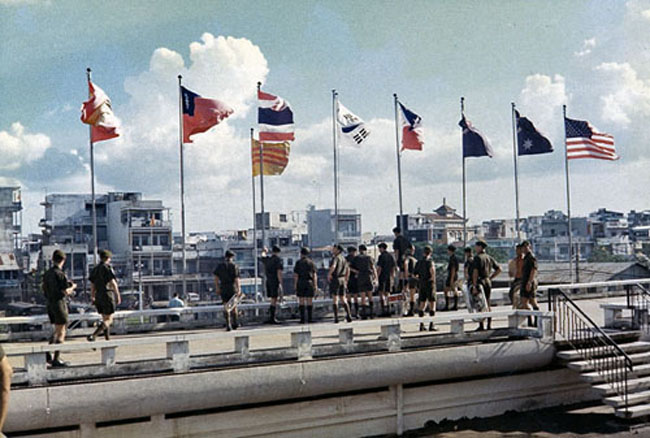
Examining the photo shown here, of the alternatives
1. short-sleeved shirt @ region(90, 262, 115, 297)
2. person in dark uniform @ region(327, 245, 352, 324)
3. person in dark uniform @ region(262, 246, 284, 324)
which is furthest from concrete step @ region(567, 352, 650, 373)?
short-sleeved shirt @ region(90, 262, 115, 297)

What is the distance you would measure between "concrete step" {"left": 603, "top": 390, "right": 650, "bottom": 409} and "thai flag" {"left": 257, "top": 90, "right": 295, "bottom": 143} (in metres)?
12.6

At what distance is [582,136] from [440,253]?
75734 mm

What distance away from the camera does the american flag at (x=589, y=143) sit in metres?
26.8

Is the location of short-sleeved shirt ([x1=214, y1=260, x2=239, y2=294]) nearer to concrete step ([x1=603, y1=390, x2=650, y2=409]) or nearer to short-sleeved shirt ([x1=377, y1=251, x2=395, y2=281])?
short-sleeved shirt ([x1=377, y1=251, x2=395, y2=281])

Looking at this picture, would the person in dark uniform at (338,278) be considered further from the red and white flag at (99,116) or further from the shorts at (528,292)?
the red and white flag at (99,116)

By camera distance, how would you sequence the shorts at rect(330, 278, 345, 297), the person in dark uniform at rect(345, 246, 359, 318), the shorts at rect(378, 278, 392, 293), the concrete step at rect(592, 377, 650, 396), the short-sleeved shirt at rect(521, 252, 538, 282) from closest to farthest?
the concrete step at rect(592, 377, 650, 396)
the short-sleeved shirt at rect(521, 252, 538, 282)
the shorts at rect(330, 278, 345, 297)
the person in dark uniform at rect(345, 246, 359, 318)
the shorts at rect(378, 278, 392, 293)

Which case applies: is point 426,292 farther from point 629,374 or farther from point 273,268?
point 629,374

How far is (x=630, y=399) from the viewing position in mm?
13664

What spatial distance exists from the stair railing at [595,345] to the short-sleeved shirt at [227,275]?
6.18m

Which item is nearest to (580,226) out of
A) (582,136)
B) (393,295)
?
(582,136)

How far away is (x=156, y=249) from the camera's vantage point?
72000 mm

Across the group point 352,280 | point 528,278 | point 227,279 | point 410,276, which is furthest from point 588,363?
point 227,279

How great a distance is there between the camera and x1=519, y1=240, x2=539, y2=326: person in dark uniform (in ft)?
50.9

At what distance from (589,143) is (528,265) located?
1300 cm
